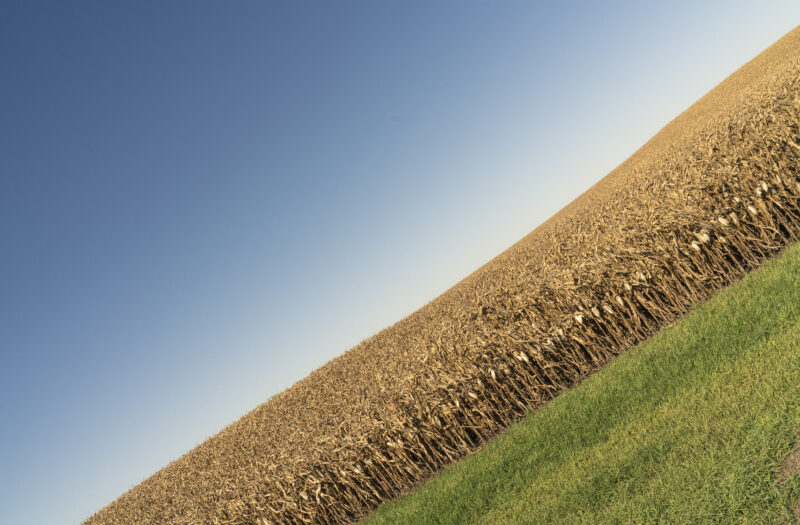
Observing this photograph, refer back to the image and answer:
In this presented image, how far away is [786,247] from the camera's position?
8.96m

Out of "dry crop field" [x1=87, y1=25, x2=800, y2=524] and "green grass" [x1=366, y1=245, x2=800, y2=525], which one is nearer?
"green grass" [x1=366, y1=245, x2=800, y2=525]

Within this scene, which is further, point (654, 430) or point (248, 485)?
point (248, 485)

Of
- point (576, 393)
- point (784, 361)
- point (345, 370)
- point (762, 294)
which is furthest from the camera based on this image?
point (345, 370)

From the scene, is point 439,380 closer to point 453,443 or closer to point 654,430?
point 453,443

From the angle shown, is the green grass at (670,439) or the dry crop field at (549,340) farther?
the dry crop field at (549,340)

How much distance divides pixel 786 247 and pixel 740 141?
2.61 meters

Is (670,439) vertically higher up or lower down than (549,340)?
lower down

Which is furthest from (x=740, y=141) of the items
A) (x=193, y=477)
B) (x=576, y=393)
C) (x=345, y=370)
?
(x=193, y=477)

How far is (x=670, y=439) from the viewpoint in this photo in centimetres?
563

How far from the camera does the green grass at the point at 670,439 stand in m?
4.62

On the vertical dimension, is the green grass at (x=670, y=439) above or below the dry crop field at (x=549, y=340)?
below

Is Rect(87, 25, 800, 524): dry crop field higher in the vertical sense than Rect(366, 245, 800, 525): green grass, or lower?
higher

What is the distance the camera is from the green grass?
4621 millimetres

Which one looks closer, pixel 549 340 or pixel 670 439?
pixel 670 439
